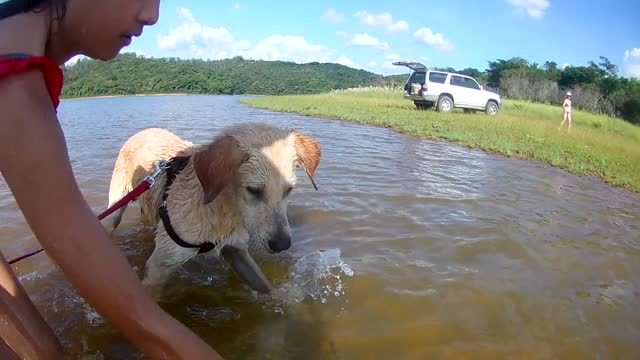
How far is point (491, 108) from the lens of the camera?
25797mm

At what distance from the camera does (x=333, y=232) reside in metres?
5.77

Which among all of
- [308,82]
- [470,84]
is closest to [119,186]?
[470,84]

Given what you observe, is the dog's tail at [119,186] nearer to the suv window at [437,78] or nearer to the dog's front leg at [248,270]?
the dog's front leg at [248,270]

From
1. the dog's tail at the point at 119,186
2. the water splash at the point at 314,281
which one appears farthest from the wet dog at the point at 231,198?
the dog's tail at the point at 119,186

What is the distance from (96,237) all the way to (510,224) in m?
6.03

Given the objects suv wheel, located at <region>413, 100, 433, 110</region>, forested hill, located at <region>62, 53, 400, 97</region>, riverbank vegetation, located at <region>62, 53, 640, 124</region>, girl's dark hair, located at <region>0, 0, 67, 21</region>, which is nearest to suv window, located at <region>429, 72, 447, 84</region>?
suv wheel, located at <region>413, 100, 433, 110</region>

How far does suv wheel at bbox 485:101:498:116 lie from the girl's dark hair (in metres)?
26.7

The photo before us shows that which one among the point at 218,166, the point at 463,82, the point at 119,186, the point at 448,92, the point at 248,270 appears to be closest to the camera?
the point at 218,166

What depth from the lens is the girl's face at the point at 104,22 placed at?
1.31 m

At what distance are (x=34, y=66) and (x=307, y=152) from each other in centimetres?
288

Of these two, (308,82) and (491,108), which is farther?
(308,82)

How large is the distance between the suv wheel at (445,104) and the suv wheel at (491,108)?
7.96 feet

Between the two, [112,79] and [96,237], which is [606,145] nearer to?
[96,237]

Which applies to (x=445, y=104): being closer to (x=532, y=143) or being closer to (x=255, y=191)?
(x=532, y=143)
